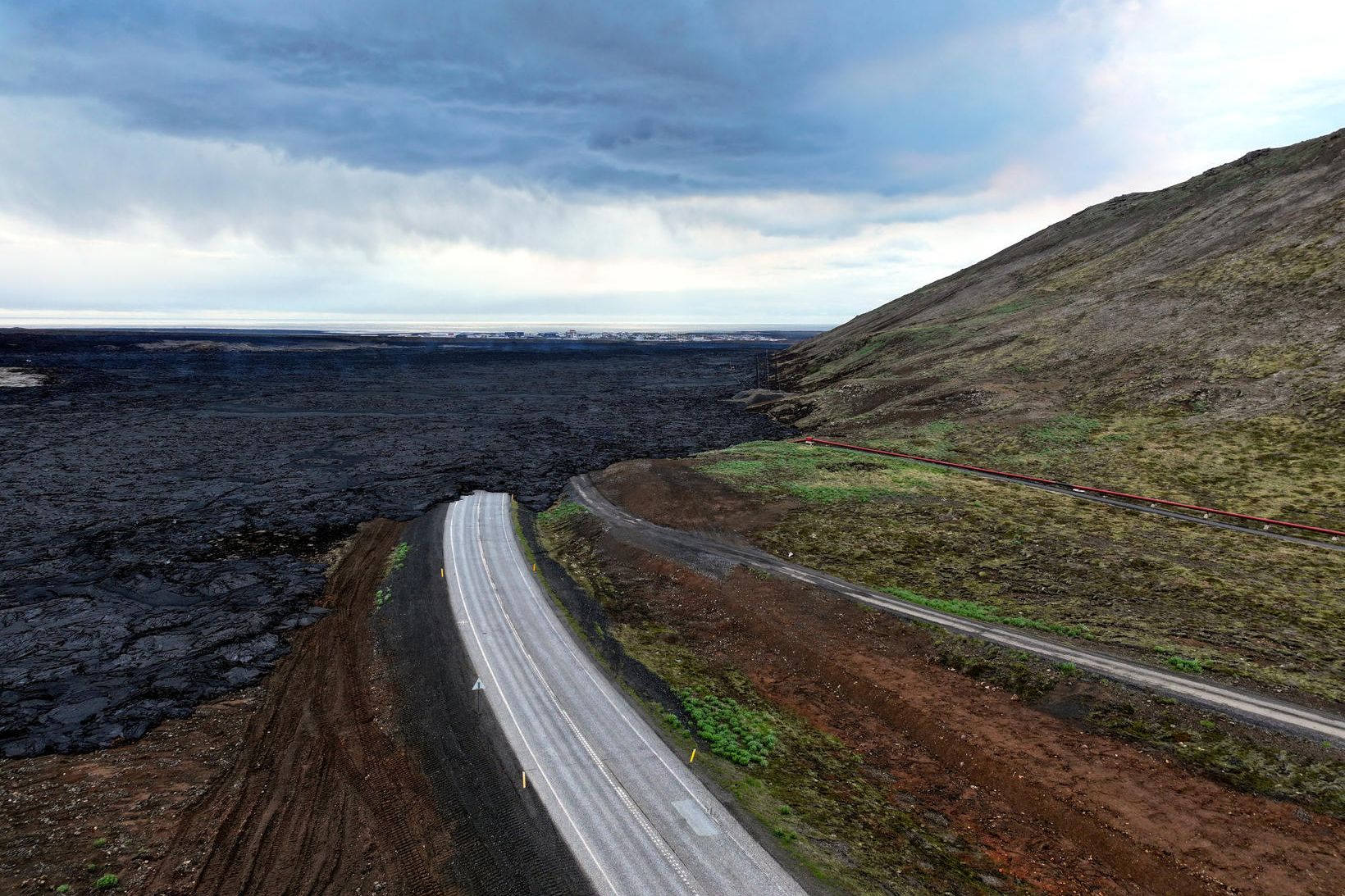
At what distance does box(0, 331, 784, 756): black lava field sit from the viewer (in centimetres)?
2602

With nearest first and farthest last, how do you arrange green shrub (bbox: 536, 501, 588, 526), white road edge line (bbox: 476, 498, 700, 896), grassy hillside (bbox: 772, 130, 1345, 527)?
white road edge line (bbox: 476, 498, 700, 896)
grassy hillside (bbox: 772, 130, 1345, 527)
green shrub (bbox: 536, 501, 588, 526)

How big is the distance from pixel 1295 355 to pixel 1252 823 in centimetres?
5797

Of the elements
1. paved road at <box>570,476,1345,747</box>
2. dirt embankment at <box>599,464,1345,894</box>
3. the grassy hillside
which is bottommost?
dirt embankment at <box>599,464,1345,894</box>

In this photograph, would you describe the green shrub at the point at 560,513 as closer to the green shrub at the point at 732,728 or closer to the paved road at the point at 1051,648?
the paved road at the point at 1051,648

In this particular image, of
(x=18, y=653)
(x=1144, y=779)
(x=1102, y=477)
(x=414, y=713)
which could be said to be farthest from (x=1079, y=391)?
(x=18, y=653)

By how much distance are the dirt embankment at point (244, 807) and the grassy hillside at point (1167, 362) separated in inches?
2029

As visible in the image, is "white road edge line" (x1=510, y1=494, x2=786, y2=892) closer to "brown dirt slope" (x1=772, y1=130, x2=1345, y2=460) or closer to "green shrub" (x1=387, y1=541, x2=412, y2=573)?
"green shrub" (x1=387, y1=541, x2=412, y2=573)

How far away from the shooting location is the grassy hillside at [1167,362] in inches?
1800

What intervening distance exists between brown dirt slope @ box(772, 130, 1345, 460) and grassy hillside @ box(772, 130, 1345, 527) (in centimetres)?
26

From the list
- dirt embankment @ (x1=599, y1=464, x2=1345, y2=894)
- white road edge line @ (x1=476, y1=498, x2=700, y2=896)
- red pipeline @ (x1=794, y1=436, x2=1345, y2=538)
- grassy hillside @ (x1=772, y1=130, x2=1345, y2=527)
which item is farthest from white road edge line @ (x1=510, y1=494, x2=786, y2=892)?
grassy hillside @ (x1=772, y1=130, x2=1345, y2=527)

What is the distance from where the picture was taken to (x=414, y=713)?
75.2ft

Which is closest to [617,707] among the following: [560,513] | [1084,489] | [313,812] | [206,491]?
[313,812]

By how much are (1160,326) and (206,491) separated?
4015 inches

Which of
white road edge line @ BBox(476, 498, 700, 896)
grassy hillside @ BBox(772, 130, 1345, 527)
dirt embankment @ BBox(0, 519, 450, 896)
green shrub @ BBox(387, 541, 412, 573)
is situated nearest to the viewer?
dirt embankment @ BBox(0, 519, 450, 896)
